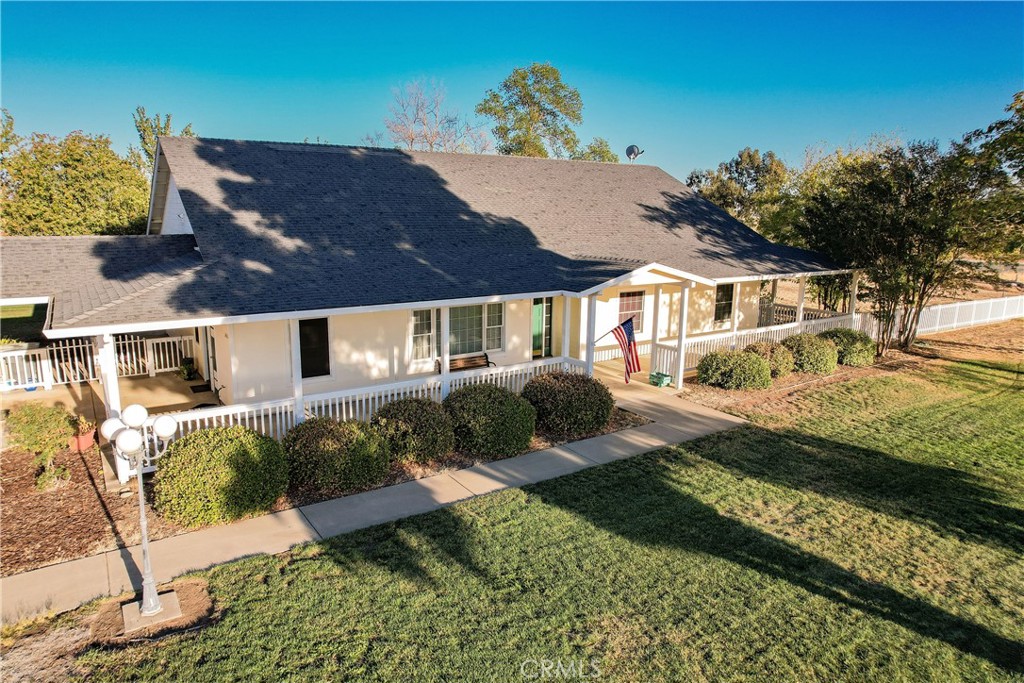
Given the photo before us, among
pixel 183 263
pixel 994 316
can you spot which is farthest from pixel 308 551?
pixel 994 316

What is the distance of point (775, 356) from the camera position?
1570 cm

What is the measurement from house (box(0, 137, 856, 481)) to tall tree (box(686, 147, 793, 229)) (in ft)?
32.7

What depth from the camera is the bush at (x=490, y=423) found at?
1026 centimetres

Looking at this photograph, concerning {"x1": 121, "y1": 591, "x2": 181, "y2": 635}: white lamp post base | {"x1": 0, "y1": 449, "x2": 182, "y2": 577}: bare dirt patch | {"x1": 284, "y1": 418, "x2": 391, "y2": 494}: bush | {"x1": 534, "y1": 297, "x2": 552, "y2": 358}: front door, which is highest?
{"x1": 534, "y1": 297, "x2": 552, "y2": 358}: front door

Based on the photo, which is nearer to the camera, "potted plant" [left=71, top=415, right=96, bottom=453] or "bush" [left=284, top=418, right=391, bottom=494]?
"bush" [left=284, top=418, right=391, bottom=494]

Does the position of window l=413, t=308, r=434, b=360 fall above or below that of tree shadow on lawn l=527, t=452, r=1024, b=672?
above

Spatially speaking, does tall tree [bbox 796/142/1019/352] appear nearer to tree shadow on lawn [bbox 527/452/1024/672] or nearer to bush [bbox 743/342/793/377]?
bush [bbox 743/342/793/377]

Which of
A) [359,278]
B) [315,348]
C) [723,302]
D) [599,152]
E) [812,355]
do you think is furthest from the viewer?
[599,152]

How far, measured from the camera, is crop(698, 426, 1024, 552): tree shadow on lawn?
8398mm

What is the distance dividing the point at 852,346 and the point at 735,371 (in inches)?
209

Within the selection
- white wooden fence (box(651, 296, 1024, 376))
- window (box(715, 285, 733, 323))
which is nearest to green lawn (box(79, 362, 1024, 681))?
Answer: white wooden fence (box(651, 296, 1024, 376))

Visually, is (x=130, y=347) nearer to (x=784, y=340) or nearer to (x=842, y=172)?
(x=784, y=340)

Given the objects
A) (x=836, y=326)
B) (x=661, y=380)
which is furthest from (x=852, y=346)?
(x=661, y=380)

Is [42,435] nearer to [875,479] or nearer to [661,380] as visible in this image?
[661,380]
